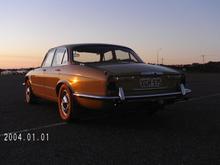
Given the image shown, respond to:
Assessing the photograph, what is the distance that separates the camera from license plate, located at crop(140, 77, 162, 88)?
7.38m

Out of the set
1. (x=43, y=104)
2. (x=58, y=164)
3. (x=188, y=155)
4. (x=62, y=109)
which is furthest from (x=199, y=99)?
(x=58, y=164)

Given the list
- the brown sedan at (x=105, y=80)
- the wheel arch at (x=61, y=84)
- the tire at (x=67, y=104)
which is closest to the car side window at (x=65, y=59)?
the brown sedan at (x=105, y=80)

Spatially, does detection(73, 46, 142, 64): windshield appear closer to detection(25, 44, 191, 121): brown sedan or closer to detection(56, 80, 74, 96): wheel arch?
detection(25, 44, 191, 121): brown sedan

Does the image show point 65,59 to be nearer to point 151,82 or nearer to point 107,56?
point 107,56

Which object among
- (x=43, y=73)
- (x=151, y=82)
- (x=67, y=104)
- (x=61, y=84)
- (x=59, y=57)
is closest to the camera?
(x=151, y=82)

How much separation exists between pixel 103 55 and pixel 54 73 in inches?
43.5

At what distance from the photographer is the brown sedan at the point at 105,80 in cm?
723

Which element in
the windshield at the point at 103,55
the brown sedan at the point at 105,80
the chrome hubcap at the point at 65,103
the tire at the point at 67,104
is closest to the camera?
the brown sedan at the point at 105,80

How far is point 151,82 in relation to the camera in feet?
24.5

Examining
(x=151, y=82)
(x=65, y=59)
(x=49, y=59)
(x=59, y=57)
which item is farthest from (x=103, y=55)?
(x=151, y=82)

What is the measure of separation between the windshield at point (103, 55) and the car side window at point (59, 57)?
488 millimetres

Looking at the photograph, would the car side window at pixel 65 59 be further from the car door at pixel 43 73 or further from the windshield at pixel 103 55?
the car door at pixel 43 73

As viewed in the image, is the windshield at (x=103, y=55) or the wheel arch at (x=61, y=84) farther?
the windshield at (x=103, y=55)

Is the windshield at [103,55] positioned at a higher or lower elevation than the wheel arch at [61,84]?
higher
